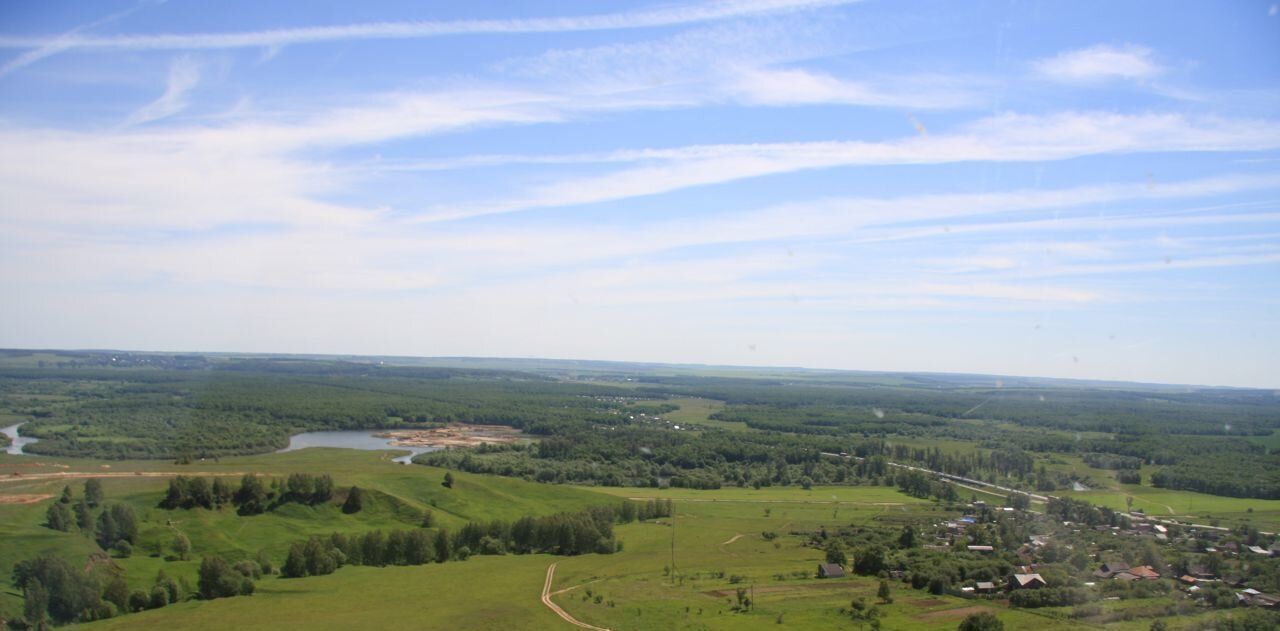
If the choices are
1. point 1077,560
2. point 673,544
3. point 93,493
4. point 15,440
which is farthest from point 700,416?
point 1077,560

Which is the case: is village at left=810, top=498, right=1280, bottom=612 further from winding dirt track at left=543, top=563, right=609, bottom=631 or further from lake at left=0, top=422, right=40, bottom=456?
lake at left=0, top=422, right=40, bottom=456

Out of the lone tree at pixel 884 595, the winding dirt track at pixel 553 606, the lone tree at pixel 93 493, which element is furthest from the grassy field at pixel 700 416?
the lone tree at pixel 93 493

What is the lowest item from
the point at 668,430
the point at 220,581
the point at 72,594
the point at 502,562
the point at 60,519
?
the point at 502,562

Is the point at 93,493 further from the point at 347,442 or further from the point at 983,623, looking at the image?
the point at 983,623

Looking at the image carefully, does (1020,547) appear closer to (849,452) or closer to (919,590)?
(919,590)

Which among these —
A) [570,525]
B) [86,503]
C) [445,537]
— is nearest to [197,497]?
[86,503]

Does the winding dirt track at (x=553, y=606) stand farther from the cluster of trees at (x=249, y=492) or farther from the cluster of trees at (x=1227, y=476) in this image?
the cluster of trees at (x=1227, y=476)

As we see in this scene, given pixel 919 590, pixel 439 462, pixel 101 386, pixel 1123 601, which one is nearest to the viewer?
pixel 1123 601
